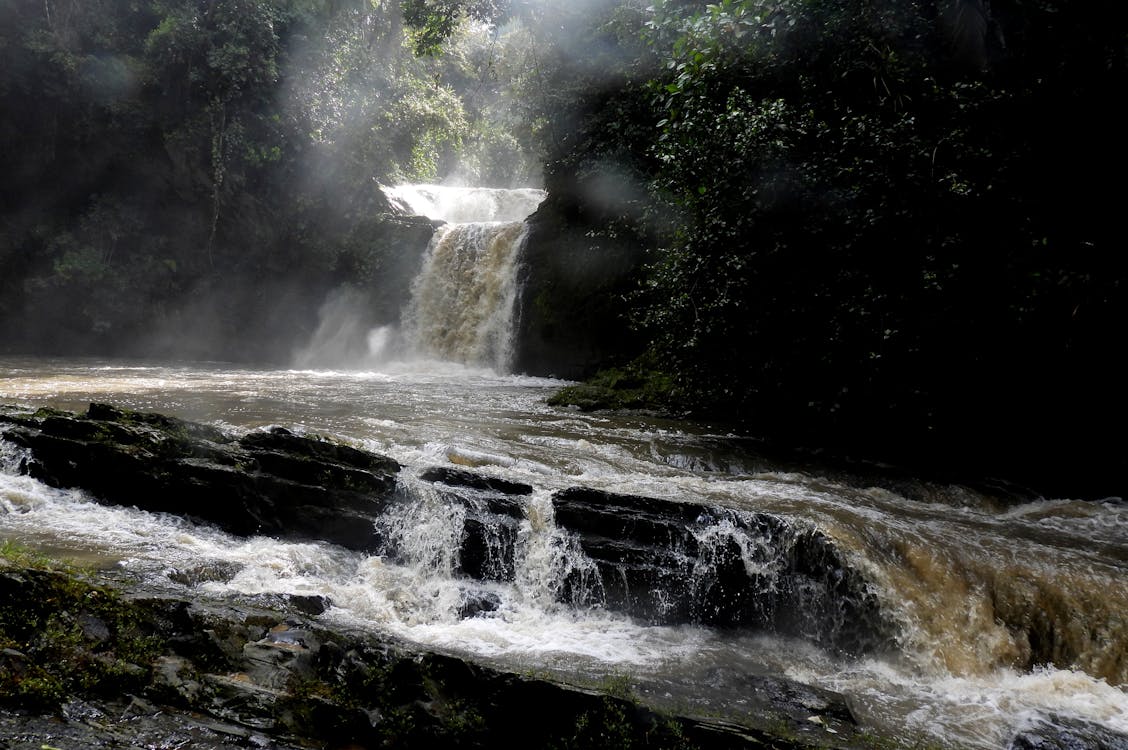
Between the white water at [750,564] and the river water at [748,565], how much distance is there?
0.06 feet

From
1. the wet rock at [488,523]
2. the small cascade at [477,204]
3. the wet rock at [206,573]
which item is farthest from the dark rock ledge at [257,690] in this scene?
the small cascade at [477,204]

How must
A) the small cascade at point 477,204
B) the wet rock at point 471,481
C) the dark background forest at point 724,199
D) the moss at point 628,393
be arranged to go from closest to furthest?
the wet rock at point 471,481, the dark background forest at point 724,199, the moss at point 628,393, the small cascade at point 477,204

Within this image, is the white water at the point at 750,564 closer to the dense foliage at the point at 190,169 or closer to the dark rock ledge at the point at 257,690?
the dark rock ledge at the point at 257,690

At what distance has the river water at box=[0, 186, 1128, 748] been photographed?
447 cm

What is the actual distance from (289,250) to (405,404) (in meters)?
11.5

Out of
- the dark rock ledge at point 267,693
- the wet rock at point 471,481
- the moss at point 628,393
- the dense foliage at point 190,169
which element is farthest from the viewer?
the dense foliage at point 190,169

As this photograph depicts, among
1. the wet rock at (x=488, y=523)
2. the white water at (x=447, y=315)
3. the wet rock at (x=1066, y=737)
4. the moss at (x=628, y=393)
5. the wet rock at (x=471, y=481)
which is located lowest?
the wet rock at (x=1066, y=737)

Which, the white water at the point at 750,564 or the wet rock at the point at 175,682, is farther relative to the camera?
the white water at the point at 750,564

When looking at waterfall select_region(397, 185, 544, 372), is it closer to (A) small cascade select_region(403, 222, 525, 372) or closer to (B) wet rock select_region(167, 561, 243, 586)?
(A) small cascade select_region(403, 222, 525, 372)

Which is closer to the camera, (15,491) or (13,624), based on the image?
(13,624)

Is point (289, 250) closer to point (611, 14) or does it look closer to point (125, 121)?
point (125, 121)

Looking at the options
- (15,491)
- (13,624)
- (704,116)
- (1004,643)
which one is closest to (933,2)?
(704,116)

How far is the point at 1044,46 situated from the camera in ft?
23.3

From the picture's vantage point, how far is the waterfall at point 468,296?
57.1 feet
